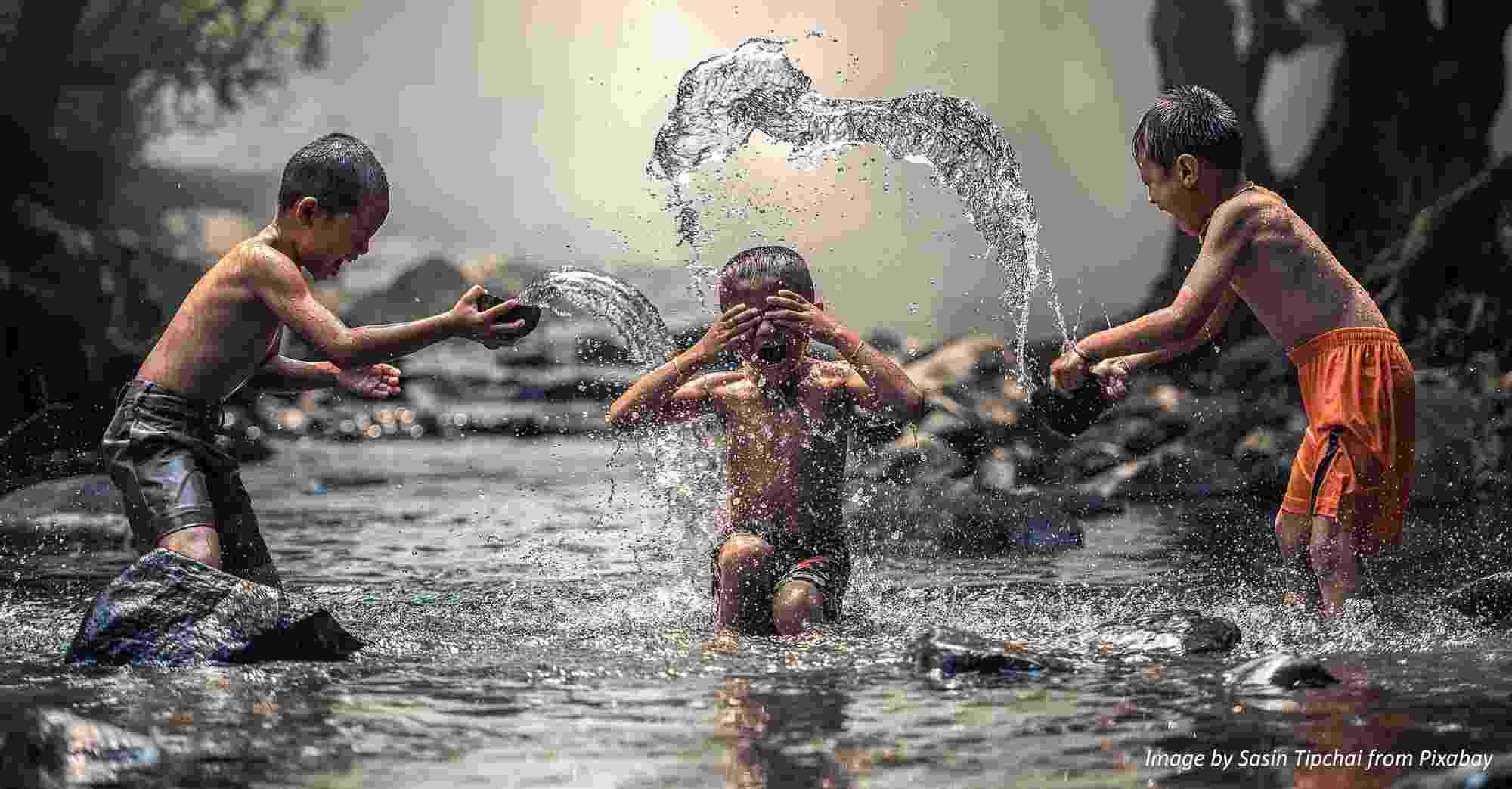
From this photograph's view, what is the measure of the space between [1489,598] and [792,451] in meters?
1.68

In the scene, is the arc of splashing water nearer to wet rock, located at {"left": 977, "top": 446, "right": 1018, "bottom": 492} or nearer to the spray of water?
the spray of water

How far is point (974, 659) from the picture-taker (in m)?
3.18

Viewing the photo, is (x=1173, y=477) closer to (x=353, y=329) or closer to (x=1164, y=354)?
(x=1164, y=354)

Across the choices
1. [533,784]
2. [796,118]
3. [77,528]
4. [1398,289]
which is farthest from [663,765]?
[1398,289]

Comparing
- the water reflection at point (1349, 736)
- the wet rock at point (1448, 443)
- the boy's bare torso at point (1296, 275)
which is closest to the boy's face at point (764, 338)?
the boy's bare torso at point (1296, 275)

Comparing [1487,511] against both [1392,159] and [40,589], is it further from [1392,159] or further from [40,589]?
[1392,159]

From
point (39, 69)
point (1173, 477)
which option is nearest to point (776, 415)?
point (1173, 477)

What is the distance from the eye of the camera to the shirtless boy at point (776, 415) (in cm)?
377

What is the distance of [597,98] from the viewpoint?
13312mm

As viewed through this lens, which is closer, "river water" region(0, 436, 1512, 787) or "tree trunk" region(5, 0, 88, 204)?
"river water" region(0, 436, 1512, 787)

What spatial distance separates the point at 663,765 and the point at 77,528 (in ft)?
14.1

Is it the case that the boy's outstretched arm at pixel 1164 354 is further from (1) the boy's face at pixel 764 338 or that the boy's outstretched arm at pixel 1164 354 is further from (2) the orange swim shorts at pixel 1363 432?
(1) the boy's face at pixel 764 338

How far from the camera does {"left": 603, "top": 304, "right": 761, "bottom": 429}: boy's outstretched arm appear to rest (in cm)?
378

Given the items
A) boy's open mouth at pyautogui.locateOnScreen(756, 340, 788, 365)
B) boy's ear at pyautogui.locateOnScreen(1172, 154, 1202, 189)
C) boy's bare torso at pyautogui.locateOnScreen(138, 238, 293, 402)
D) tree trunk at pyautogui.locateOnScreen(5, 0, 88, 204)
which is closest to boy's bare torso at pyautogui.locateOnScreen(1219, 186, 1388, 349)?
boy's ear at pyautogui.locateOnScreen(1172, 154, 1202, 189)
